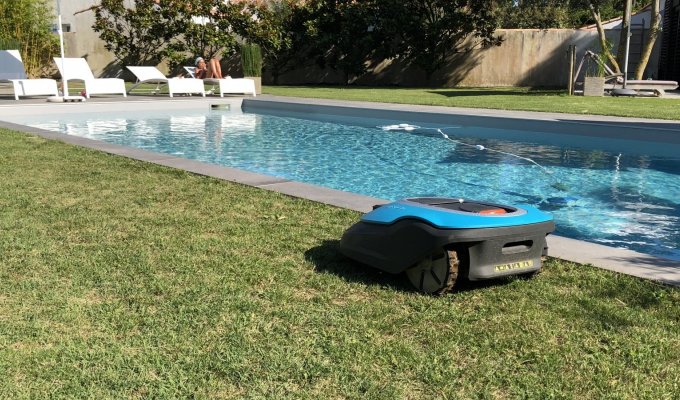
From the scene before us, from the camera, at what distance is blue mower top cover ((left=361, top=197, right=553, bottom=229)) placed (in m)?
2.98

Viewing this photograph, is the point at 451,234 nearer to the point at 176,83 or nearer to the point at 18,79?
the point at 176,83

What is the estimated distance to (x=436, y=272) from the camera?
3.09 meters

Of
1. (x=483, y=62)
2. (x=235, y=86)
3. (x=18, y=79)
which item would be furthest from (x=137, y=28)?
(x=483, y=62)

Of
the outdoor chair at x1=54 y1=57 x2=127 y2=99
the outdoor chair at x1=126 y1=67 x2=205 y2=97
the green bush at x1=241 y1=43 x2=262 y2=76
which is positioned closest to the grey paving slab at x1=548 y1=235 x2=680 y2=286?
the outdoor chair at x1=54 y1=57 x2=127 y2=99

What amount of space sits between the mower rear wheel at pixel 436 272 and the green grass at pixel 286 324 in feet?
0.23

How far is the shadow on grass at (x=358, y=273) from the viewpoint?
3.29 metres

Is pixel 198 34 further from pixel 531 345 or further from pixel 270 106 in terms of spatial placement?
pixel 531 345

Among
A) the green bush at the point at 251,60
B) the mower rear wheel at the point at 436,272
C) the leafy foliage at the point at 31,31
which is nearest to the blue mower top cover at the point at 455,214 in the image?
the mower rear wheel at the point at 436,272

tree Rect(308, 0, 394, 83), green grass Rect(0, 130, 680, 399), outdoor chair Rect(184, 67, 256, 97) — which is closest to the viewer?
green grass Rect(0, 130, 680, 399)

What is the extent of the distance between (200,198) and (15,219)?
145 centimetres

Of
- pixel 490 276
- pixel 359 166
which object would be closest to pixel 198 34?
pixel 359 166

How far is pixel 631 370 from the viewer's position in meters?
2.33

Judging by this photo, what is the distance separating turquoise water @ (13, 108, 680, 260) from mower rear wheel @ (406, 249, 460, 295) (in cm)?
266

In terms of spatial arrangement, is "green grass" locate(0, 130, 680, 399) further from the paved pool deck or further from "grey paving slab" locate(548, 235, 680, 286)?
the paved pool deck
